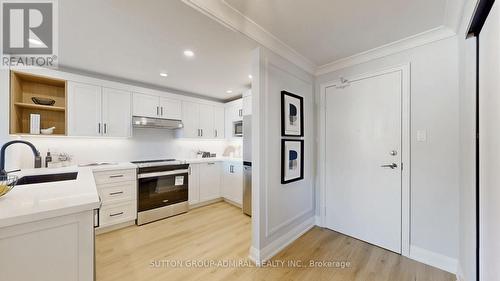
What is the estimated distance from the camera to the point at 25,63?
2.42 meters

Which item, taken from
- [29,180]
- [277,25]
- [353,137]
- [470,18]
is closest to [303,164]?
[353,137]

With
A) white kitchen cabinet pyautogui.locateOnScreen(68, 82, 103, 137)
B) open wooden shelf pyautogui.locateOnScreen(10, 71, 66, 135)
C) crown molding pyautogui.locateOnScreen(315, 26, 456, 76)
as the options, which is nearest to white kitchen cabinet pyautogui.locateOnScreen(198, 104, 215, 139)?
white kitchen cabinet pyautogui.locateOnScreen(68, 82, 103, 137)

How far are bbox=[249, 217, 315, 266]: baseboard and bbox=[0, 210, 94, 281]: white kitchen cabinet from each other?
1.44m

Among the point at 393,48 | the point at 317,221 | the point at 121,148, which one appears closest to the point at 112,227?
the point at 121,148

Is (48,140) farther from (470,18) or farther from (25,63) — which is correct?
(470,18)

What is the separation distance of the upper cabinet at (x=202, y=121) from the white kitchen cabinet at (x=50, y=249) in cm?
295

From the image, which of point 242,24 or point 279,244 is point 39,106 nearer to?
point 242,24

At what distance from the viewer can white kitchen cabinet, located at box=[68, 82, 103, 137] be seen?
271 centimetres

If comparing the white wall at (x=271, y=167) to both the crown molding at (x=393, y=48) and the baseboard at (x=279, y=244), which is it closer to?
the baseboard at (x=279, y=244)

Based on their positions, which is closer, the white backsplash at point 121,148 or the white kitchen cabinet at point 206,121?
the white backsplash at point 121,148

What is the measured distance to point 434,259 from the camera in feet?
6.39

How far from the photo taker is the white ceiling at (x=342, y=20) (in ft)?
5.17

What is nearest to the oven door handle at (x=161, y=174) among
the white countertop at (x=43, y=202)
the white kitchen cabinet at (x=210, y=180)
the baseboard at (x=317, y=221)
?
the white kitchen cabinet at (x=210, y=180)

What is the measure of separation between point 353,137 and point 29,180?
3.71 meters
